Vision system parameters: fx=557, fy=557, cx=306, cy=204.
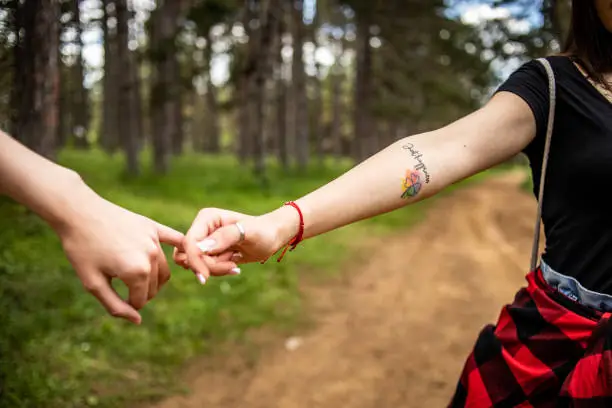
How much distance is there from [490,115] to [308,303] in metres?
4.90

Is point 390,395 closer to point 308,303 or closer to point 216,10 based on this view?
point 308,303

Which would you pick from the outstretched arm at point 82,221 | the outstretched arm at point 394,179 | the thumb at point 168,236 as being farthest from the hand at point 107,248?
the outstretched arm at point 394,179

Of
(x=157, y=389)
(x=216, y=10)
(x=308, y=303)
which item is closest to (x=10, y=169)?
(x=157, y=389)

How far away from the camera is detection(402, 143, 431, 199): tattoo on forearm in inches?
67.4

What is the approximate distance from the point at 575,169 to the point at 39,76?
474 centimetres

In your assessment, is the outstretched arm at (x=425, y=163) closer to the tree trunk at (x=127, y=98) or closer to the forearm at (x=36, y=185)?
the forearm at (x=36, y=185)

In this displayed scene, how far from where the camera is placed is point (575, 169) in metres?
1.60

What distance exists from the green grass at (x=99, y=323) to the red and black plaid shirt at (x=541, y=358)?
2.55 metres

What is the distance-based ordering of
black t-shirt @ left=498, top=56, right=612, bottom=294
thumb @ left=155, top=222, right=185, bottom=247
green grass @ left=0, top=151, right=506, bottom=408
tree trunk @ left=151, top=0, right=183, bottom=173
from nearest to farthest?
1. thumb @ left=155, top=222, right=185, bottom=247
2. black t-shirt @ left=498, top=56, right=612, bottom=294
3. green grass @ left=0, top=151, right=506, bottom=408
4. tree trunk @ left=151, top=0, right=183, bottom=173

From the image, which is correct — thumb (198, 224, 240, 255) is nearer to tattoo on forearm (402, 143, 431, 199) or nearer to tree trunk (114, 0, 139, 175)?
tattoo on forearm (402, 143, 431, 199)

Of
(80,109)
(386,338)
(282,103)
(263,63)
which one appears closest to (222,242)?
(386,338)

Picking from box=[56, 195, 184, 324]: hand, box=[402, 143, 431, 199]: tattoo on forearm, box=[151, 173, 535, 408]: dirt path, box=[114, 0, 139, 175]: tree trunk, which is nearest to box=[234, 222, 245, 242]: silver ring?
box=[56, 195, 184, 324]: hand

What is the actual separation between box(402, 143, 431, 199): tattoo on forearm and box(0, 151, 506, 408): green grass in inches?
98.1

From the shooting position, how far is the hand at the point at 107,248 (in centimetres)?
128
